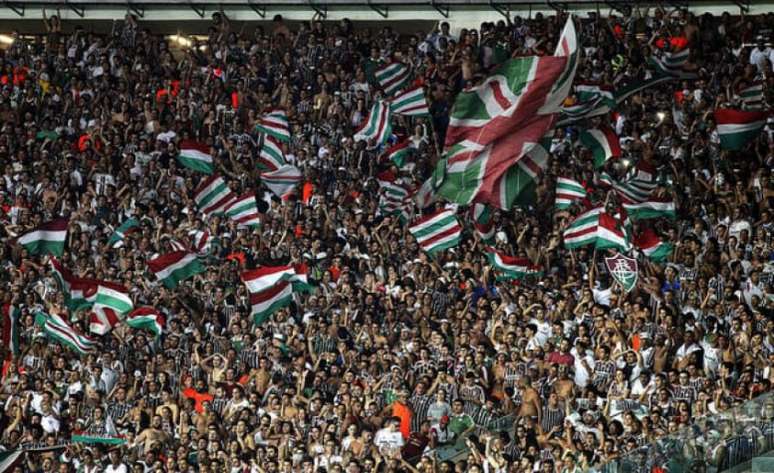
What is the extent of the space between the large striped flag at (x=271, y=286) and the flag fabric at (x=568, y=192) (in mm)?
3615

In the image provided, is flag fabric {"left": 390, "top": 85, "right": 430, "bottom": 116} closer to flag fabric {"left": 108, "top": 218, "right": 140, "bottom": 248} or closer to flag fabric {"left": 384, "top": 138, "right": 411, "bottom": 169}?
flag fabric {"left": 384, "top": 138, "right": 411, "bottom": 169}

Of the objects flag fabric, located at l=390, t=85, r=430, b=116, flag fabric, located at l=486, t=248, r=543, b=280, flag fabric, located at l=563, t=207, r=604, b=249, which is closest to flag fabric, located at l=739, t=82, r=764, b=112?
flag fabric, located at l=563, t=207, r=604, b=249

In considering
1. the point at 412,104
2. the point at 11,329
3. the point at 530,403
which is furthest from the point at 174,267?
the point at 530,403

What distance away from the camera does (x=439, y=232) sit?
74.8ft

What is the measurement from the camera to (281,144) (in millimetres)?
26344

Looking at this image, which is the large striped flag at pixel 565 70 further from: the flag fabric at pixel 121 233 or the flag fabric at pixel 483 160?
the flag fabric at pixel 121 233

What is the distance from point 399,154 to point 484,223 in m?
2.82

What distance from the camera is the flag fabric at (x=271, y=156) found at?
25.9 metres

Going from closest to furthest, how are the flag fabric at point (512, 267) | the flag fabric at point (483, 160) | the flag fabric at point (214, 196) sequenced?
the flag fabric at point (483, 160)
the flag fabric at point (512, 267)
the flag fabric at point (214, 196)

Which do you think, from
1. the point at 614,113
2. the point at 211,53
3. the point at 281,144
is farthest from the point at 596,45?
the point at 211,53

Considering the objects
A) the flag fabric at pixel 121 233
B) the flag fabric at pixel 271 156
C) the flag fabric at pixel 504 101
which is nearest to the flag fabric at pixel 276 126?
the flag fabric at pixel 271 156

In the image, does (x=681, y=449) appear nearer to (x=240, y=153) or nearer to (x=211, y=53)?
(x=240, y=153)

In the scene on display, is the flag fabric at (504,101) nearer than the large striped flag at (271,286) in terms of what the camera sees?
Yes

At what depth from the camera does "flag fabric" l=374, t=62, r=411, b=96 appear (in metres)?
26.6
